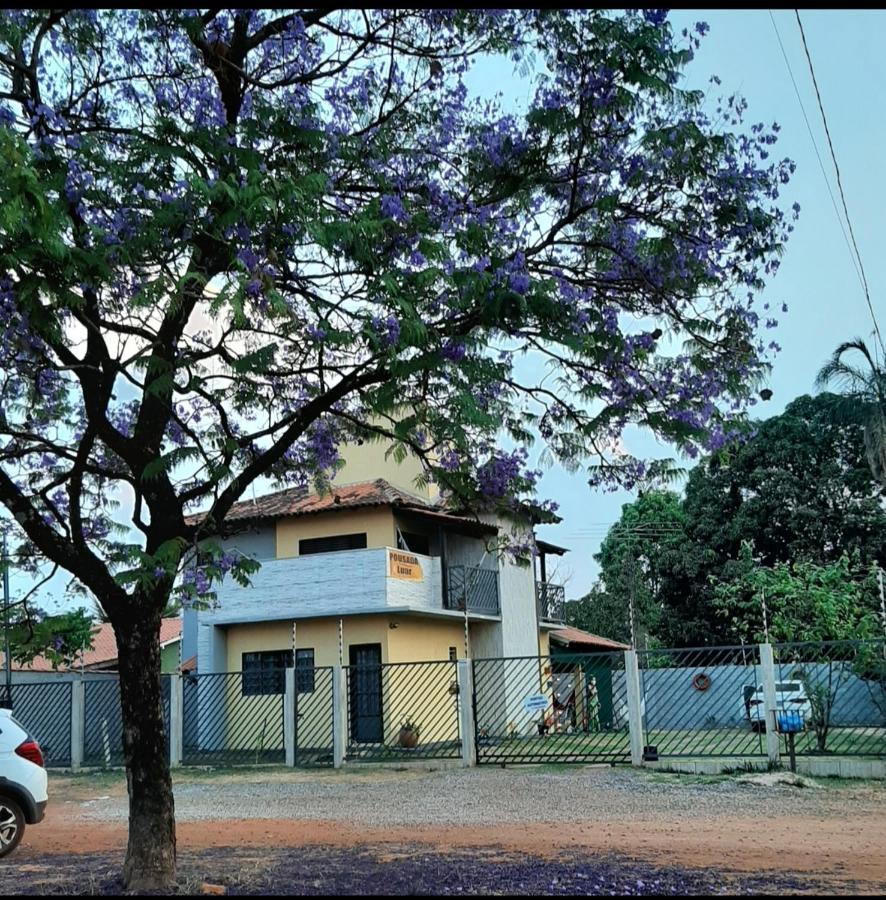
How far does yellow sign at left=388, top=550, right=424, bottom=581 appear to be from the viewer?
2409 cm

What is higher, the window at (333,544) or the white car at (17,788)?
the window at (333,544)

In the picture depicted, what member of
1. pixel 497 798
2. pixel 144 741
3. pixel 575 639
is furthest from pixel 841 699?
pixel 575 639

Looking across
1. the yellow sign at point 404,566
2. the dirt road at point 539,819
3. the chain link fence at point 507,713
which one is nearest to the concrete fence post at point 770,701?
the chain link fence at point 507,713

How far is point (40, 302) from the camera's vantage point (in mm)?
6086

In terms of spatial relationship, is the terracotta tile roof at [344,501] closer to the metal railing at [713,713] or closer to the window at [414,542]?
the window at [414,542]

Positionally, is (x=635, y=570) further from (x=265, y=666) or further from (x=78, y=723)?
(x=78, y=723)

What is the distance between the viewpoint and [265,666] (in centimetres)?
2556

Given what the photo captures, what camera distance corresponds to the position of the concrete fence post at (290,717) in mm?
18422

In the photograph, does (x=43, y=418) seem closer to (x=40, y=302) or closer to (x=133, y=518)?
(x=133, y=518)

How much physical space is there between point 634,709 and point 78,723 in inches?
429

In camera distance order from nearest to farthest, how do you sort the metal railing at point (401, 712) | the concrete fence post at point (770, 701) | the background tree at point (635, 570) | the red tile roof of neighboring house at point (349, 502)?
the concrete fence post at point (770, 701)
the metal railing at point (401, 712)
the red tile roof of neighboring house at point (349, 502)
the background tree at point (635, 570)

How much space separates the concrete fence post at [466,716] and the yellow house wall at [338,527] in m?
7.94

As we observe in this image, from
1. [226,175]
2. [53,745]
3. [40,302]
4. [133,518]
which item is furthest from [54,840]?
[53,745]

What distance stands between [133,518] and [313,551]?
1797 centimetres
